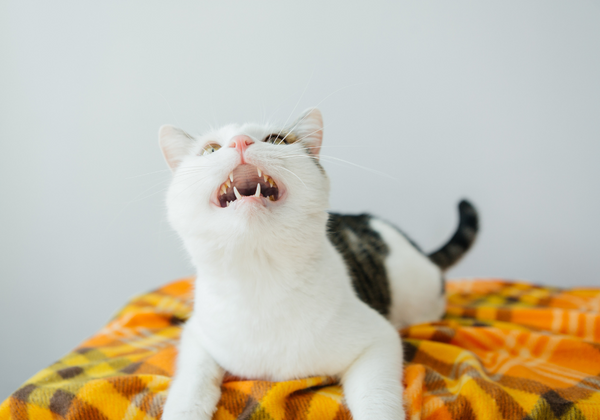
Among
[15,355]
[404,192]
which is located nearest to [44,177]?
[15,355]

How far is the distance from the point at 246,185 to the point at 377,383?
23.7 inches

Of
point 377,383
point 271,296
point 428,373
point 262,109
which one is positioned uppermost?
point 262,109

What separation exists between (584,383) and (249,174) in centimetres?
118

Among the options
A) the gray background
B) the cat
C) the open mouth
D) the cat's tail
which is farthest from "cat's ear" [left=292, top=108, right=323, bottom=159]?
the cat's tail

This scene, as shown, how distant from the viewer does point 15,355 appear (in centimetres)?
207

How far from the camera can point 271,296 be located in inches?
36.5

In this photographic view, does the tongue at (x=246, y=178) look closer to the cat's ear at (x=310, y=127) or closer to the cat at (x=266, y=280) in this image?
the cat at (x=266, y=280)

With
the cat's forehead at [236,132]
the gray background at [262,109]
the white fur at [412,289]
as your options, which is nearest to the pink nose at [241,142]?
the cat's forehead at [236,132]

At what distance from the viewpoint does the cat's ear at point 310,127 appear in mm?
1101

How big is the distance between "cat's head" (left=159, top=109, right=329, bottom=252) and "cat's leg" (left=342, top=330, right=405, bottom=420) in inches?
15.9

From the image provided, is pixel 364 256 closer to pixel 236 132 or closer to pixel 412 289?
pixel 412 289

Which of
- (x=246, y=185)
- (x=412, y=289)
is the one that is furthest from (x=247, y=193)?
(x=412, y=289)

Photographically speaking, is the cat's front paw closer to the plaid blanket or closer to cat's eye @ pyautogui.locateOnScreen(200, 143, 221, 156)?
the plaid blanket

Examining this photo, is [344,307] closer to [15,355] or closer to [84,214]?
[84,214]
